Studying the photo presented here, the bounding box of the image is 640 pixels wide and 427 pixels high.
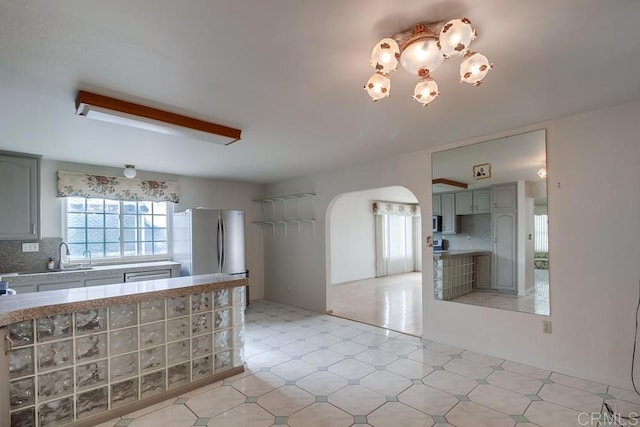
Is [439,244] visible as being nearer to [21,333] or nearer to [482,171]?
[482,171]

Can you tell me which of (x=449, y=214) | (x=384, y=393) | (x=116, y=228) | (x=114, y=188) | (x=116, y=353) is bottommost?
(x=384, y=393)

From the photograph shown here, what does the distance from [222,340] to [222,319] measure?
189 millimetres

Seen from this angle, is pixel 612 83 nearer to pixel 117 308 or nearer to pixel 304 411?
pixel 304 411

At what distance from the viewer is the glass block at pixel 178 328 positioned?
8.25ft

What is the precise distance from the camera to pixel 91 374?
215 centimetres

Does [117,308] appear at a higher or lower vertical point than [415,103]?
lower

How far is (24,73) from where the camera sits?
1838mm

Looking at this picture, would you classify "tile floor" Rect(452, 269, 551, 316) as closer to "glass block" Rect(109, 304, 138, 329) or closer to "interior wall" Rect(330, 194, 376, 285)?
"glass block" Rect(109, 304, 138, 329)

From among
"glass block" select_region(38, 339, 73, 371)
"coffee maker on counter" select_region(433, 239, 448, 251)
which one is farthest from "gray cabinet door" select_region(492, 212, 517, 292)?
"glass block" select_region(38, 339, 73, 371)

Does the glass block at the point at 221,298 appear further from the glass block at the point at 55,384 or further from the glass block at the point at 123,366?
the glass block at the point at 55,384

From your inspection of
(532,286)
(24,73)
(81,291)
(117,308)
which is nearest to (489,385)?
(532,286)

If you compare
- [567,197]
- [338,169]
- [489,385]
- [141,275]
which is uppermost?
[338,169]

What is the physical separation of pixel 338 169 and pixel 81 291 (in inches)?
134

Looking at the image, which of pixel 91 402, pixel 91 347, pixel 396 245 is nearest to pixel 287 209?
pixel 91 347
